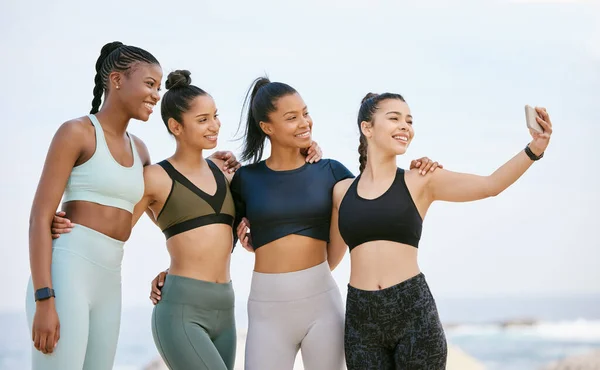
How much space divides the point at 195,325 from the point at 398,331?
845 millimetres

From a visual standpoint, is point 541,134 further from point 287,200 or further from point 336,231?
point 287,200

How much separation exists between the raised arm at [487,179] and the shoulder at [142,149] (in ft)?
4.01

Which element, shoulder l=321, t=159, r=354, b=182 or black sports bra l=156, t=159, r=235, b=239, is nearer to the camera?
black sports bra l=156, t=159, r=235, b=239

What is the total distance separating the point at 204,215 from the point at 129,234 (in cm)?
36

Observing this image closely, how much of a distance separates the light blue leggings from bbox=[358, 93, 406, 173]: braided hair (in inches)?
44.0

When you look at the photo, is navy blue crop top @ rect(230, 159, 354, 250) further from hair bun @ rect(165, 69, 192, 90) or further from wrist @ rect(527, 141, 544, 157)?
wrist @ rect(527, 141, 544, 157)

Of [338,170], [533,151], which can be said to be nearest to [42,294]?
[338,170]

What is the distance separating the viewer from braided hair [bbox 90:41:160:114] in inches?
115

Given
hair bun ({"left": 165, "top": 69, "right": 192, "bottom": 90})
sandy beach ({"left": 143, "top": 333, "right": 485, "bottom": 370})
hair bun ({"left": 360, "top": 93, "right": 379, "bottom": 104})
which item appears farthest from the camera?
sandy beach ({"left": 143, "top": 333, "right": 485, "bottom": 370})

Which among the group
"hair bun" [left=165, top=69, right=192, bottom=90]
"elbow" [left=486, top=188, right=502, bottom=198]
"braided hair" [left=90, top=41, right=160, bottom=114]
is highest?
"hair bun" [left=165, top=69, right=192, bottom=90]

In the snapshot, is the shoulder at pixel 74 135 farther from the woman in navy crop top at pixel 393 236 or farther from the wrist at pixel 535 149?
the wrist at pixel 535 149

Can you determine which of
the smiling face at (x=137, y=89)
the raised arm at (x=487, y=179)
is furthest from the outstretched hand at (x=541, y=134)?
the smiling face at (x=137, y=89)

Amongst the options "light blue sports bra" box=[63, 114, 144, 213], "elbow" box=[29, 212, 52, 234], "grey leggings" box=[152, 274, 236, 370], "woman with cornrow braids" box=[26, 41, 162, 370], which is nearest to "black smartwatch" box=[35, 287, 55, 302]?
"woman with cornrow braids" box=[26, 41, 162, 370]

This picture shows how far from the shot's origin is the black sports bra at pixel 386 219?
2.83m
